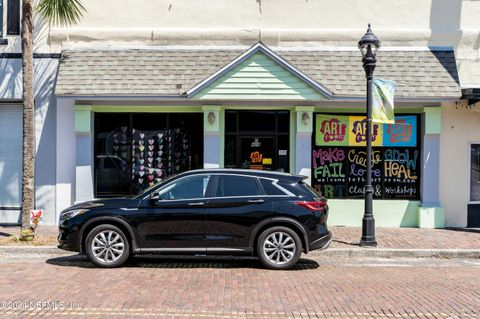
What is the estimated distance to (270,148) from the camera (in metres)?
14.0

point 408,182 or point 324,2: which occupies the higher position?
point 324,2

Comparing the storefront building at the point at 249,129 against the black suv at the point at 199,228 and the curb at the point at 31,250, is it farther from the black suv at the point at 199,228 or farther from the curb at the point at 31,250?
the black suv at the point at 199,228

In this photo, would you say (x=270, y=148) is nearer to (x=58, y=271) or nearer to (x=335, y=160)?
(x=335, y=160)

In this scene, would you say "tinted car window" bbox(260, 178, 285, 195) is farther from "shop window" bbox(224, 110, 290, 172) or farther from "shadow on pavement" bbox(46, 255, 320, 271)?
"shop window" bbox(224, 110, 290, 172)

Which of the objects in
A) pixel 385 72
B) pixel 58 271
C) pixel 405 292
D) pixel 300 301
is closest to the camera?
pixel 300 301

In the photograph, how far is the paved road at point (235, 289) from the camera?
6.46 meters

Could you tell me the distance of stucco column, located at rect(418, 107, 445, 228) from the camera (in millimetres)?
13602

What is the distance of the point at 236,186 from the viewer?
9250 mm

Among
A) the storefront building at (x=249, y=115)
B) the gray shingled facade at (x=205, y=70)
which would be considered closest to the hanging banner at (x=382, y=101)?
the gray shingled facade at (x=205, y=70)

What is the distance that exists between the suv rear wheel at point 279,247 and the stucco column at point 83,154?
6.38 m

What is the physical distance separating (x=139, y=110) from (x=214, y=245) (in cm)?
605

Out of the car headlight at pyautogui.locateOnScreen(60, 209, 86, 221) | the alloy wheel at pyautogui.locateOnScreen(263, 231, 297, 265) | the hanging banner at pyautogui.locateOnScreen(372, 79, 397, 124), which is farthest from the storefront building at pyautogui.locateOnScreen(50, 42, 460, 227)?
the alloy wheel at pyautogui.locateOnScreen(263, 231, 297, 265)

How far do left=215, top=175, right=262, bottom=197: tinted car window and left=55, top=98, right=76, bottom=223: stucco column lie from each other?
616 centimetres

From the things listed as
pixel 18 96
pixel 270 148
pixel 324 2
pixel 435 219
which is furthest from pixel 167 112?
pixel 435 219
